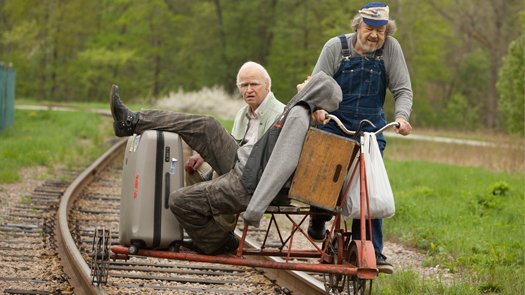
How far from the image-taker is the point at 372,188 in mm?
5895

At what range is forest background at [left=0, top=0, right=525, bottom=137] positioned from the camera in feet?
201

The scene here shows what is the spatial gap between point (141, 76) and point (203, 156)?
6733 cm

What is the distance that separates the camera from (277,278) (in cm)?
756

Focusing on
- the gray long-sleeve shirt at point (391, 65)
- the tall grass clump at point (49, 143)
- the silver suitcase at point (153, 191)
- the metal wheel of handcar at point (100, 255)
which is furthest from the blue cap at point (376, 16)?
the tall grass clump at point (49, 143)

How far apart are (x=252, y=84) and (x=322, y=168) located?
768 millimetres

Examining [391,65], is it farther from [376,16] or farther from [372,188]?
[372,188]

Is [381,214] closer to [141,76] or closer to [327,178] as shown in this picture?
[327,178]

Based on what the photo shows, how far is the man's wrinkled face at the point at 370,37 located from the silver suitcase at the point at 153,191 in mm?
1350

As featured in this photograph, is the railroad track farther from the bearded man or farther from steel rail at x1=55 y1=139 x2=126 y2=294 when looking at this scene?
the bearded man

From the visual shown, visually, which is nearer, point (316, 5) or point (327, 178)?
point (327, 178)

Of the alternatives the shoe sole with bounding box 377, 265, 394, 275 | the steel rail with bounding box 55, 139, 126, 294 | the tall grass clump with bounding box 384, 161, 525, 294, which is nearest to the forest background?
the tall grass clump with bounding box 384, 161, 525, 294

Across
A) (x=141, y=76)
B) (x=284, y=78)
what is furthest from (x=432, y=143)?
(x=141, y=76)

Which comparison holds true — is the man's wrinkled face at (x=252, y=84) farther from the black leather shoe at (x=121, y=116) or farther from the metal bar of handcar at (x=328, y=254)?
the black leather shoe at (x=121, y=116)

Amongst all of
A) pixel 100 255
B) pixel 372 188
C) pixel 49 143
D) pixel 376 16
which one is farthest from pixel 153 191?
pixel 49 143
